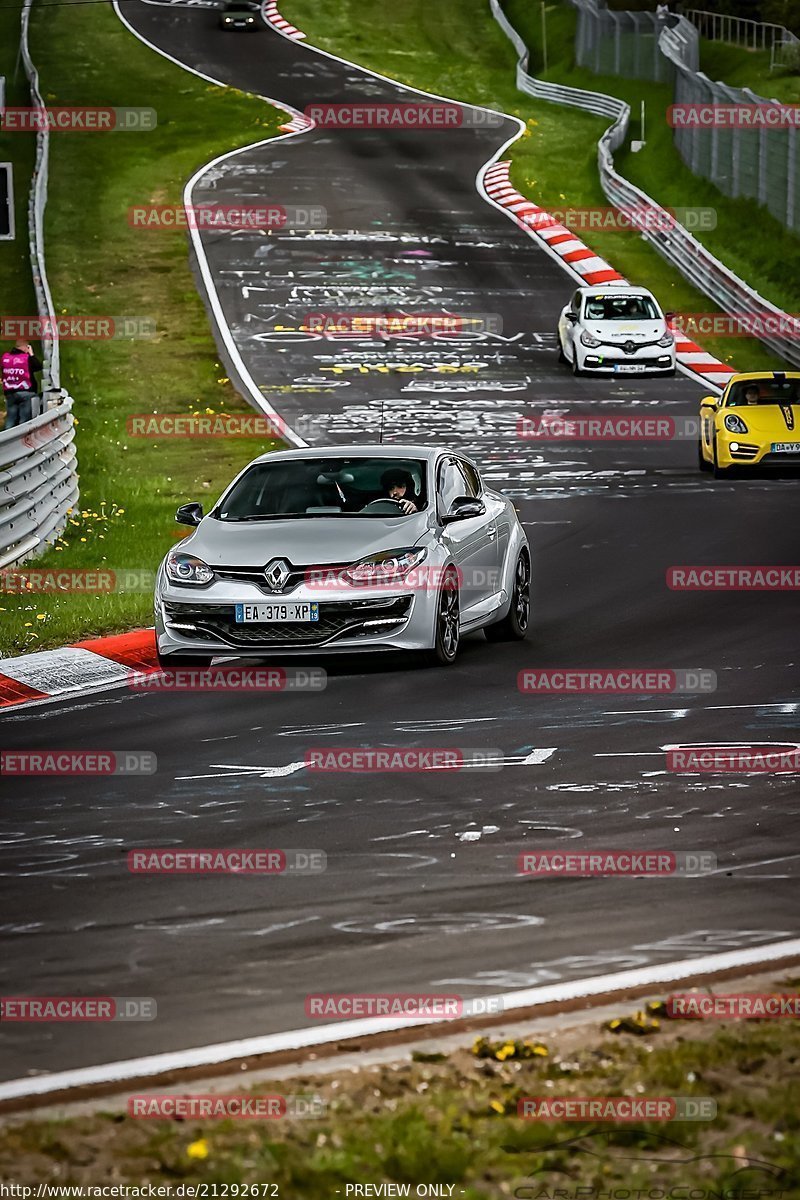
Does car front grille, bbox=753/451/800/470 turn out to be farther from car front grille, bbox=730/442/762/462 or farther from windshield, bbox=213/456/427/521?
windshield, bbox=213/456/427/521

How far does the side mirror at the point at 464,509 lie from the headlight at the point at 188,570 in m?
1.61

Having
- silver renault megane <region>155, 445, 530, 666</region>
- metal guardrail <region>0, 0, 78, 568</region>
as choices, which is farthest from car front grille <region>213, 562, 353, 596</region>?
metal guardrail <region>0, 0, 78, 568</region>

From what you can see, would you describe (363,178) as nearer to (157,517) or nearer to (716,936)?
(157,517)

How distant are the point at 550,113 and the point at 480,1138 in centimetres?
5741

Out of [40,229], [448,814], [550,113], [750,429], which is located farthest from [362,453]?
[550,113]

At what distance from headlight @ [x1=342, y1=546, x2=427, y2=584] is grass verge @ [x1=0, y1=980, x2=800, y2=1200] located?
24.3 feet

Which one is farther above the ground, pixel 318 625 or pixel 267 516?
pixel 267 516

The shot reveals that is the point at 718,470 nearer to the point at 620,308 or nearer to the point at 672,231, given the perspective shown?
the point at 620,308

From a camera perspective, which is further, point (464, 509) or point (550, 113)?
point (550, 113)

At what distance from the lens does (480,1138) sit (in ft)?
16.8

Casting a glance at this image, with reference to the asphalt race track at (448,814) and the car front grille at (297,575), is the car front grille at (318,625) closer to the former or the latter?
the car front grille at (297,575)

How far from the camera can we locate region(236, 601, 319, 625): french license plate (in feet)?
42.6

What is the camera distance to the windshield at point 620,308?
34.6 meters

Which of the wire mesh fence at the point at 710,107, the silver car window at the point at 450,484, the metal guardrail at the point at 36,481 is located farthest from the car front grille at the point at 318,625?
the wire mesh fence at the point at 710,107
